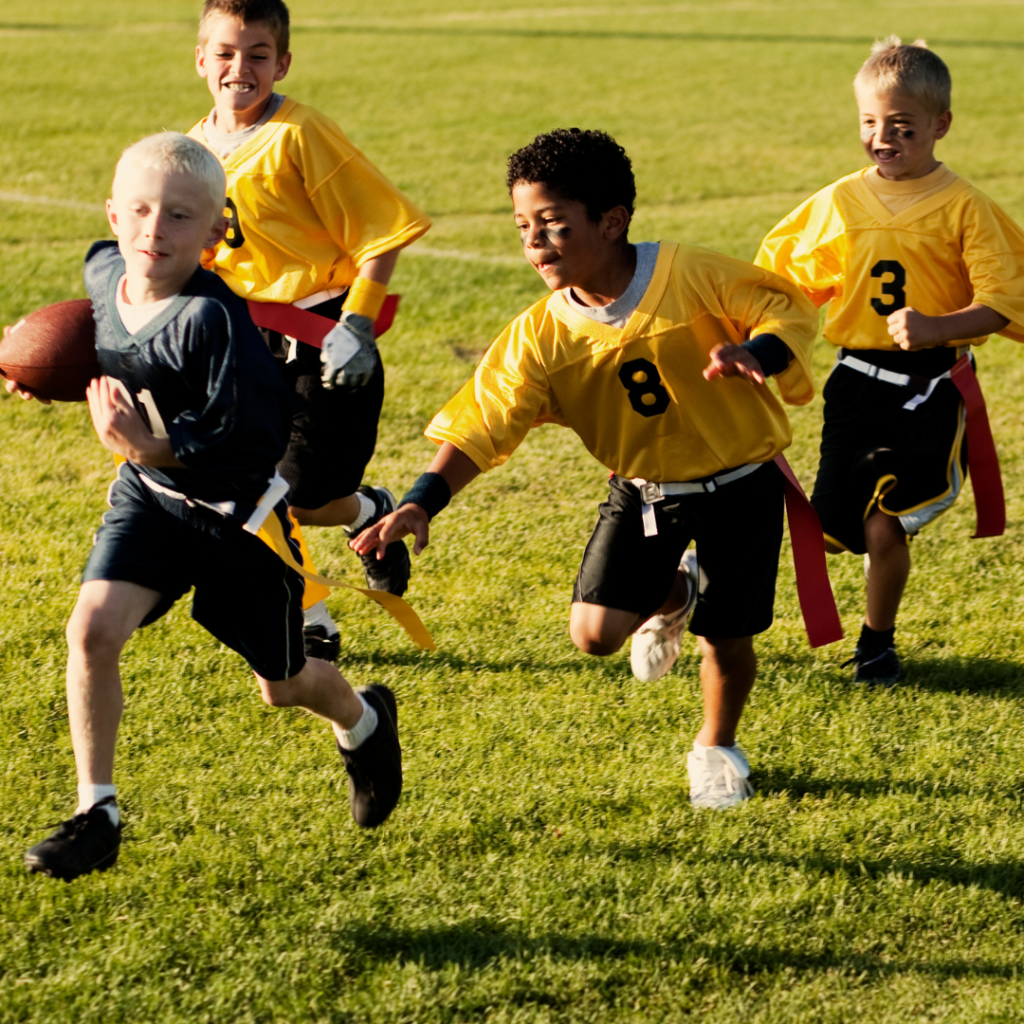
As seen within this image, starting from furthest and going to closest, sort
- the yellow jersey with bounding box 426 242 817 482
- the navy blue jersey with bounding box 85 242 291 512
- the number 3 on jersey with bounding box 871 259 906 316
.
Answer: the number 3 on jersey with bounding box 871 259 906 316 → the yellow jersey with bounding box 426 242 817 482 → the navy blue jersey with bounding box 85 242 291 512

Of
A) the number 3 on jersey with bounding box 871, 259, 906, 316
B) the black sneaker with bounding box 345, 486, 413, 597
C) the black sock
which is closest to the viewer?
the number 3 on jersey with bounding box 871, 259, 906, 316

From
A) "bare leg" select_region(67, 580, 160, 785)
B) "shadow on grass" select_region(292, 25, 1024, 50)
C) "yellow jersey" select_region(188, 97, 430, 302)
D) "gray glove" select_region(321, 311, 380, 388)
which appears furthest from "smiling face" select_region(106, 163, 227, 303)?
"shadow on grass" select_region(292, 25, 1024, 50)

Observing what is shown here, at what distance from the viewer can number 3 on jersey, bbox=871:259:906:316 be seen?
4461 millimetres

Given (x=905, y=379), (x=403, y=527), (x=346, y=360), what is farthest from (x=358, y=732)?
(x=905, y=379)

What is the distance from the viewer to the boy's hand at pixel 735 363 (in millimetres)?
3357

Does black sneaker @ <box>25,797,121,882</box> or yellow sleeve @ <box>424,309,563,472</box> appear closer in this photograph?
black sneaker @ <box>25,797,121,882</box>

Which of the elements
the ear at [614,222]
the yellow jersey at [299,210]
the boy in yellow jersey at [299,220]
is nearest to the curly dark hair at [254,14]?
the boy in yellow jersey at [299,220]

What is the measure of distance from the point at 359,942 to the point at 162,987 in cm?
46

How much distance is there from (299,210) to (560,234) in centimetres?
148

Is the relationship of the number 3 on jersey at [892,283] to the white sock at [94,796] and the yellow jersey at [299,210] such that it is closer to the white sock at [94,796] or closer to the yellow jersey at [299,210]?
the yellow jersey at [299,210]

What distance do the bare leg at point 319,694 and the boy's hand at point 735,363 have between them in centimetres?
125

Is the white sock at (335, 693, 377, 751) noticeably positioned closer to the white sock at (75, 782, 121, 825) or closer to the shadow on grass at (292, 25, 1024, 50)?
the white sock at (75, 782, 121, 825)

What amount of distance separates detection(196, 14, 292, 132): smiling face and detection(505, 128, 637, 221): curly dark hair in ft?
4.58

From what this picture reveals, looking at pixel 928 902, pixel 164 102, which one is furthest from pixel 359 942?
pixel 164 102
